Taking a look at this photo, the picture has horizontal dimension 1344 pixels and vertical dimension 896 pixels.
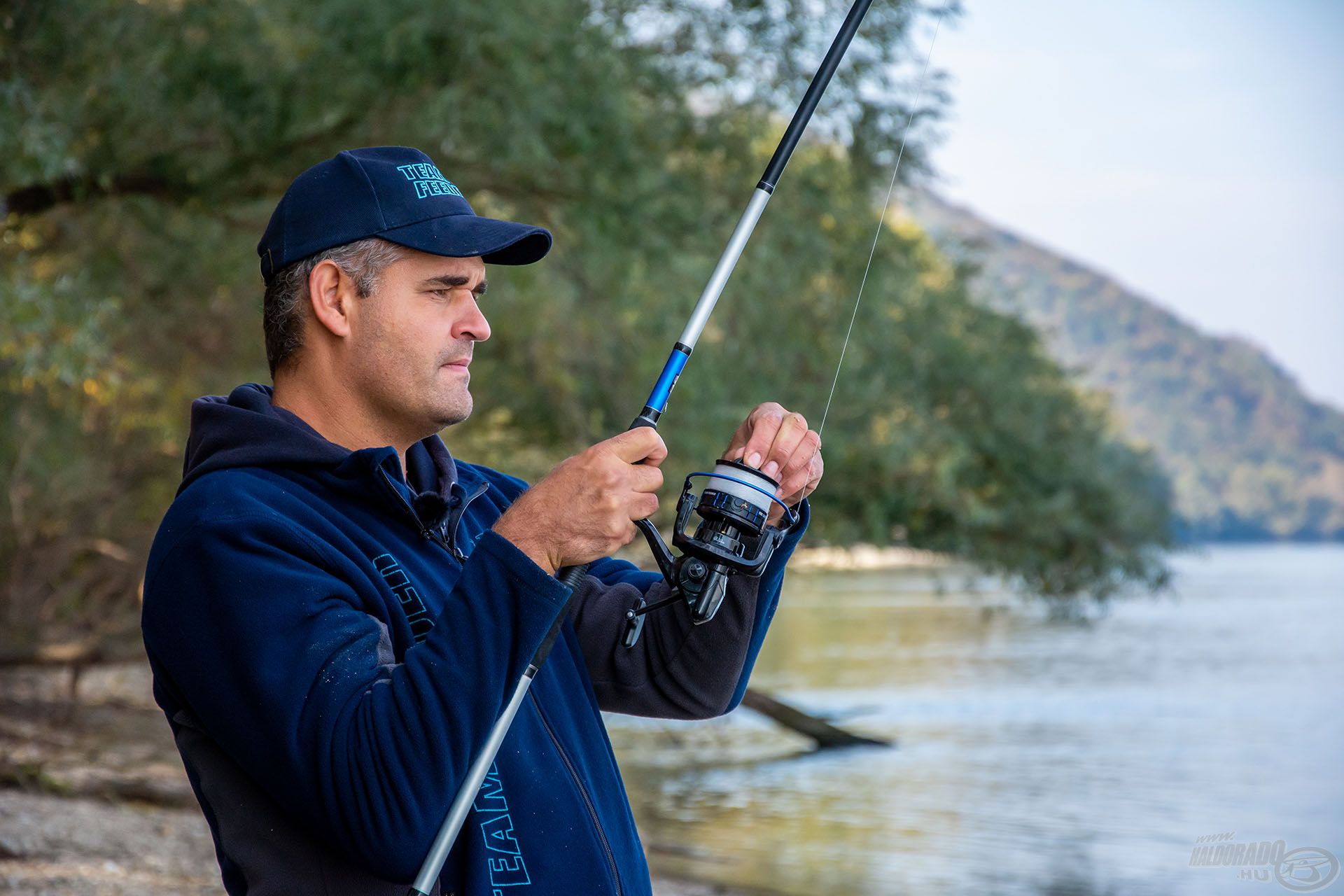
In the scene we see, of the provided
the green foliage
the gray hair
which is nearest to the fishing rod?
the gray hair

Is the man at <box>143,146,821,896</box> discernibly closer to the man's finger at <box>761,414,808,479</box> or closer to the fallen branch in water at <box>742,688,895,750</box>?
the man's finger at <box>761,414,808,479</box>

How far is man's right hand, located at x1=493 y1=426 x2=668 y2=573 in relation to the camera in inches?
60.9

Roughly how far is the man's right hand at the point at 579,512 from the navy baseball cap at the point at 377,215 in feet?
1.27

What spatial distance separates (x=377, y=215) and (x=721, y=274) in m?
0.52

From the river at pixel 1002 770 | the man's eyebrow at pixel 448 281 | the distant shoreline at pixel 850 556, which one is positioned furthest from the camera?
the distant shoreline at pixel 850 556

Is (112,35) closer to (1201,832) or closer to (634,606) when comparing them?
(634,606)

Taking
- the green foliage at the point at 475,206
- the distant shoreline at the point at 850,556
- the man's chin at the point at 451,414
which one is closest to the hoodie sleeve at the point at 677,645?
the man's chin at the point at 451,414

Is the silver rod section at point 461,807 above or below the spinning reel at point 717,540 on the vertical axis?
below

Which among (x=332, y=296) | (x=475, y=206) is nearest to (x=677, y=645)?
(x=332, y=296)

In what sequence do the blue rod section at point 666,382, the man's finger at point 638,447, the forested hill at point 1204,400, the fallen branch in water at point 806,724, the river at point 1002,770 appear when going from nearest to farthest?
the man's finger at point 638,447
the blue rod section at point 666,382
the river at point 1002,770
the fallen branch in water at point 806,724
the forested hill at point 1204,400

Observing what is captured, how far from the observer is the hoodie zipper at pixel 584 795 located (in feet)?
5.62

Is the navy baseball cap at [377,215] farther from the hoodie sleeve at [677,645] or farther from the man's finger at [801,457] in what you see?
the hoodie sleeve at [677,645]

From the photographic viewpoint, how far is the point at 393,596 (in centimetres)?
168

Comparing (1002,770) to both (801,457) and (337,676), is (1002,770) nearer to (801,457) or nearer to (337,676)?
(801,457)
